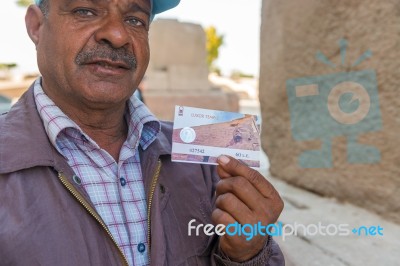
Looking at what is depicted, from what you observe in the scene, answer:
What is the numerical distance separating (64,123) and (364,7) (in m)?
2.01

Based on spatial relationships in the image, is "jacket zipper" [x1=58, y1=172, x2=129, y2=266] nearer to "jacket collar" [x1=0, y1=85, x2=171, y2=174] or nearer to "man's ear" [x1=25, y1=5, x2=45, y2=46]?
"jacket collar" [x1=0, y1=85, x2=171, y2=174]

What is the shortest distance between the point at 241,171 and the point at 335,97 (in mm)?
1737

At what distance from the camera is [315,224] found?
2.53 metres

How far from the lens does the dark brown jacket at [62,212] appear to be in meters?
1.14

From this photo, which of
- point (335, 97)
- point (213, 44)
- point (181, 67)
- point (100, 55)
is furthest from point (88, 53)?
point (213, 44)

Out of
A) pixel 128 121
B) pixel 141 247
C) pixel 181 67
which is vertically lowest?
pixel 141 247

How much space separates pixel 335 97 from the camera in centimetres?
275

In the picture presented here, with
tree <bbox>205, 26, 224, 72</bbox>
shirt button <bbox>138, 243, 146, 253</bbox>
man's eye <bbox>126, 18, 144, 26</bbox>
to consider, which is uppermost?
tree <bbox>205, 26, 224, 72</bbox>

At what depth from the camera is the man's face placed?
4.64ft

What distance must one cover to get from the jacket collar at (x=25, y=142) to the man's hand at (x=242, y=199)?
0.52 m

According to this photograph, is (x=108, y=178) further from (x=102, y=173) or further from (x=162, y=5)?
(x=162, y=5)

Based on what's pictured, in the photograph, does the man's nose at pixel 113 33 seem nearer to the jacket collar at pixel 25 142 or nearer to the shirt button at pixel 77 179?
the jacket collar at pixel 25 142

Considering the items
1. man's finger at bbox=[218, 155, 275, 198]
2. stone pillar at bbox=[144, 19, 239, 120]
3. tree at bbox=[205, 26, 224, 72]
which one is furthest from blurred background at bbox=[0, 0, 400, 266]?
tree at bbox=[205, 26, 224, 72]

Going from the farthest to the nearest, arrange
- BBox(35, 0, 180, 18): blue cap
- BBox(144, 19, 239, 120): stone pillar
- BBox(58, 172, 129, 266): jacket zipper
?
1. BBox(144, 19, 239, 120): stone pillar
2. BBox(35, 0, 180, 18): blue cap
3. BBox(58, 172, 129, 266): jacket zipper
